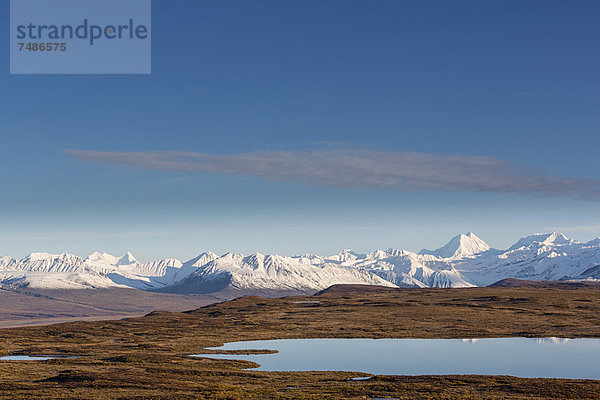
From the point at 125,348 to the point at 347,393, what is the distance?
6313cm

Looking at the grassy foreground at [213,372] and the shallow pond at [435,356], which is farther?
the shallow pond at [435,356]

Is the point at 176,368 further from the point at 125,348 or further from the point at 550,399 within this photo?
the point at 550,399

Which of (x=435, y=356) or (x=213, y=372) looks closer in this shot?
(x=213, y=372)

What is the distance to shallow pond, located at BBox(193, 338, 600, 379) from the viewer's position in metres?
86.7

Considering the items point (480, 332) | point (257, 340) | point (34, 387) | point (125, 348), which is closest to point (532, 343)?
point (480, 332)

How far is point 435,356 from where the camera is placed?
10106 cm

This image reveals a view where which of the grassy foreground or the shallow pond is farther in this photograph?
the shallow pond

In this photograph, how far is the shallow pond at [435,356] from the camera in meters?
86.7

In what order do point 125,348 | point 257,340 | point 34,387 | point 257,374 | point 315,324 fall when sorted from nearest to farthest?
point 34,387 < point 257,374 < point 125,348 < point 257,340 < point 315,324

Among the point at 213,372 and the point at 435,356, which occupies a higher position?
the point at 213,372

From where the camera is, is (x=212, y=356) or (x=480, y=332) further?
(x=480, y=332)

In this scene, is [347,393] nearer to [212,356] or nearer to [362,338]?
[212,356]

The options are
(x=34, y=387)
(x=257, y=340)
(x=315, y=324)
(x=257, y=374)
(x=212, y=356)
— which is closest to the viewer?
(x=34, y=387)

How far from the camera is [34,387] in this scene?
68.3m
